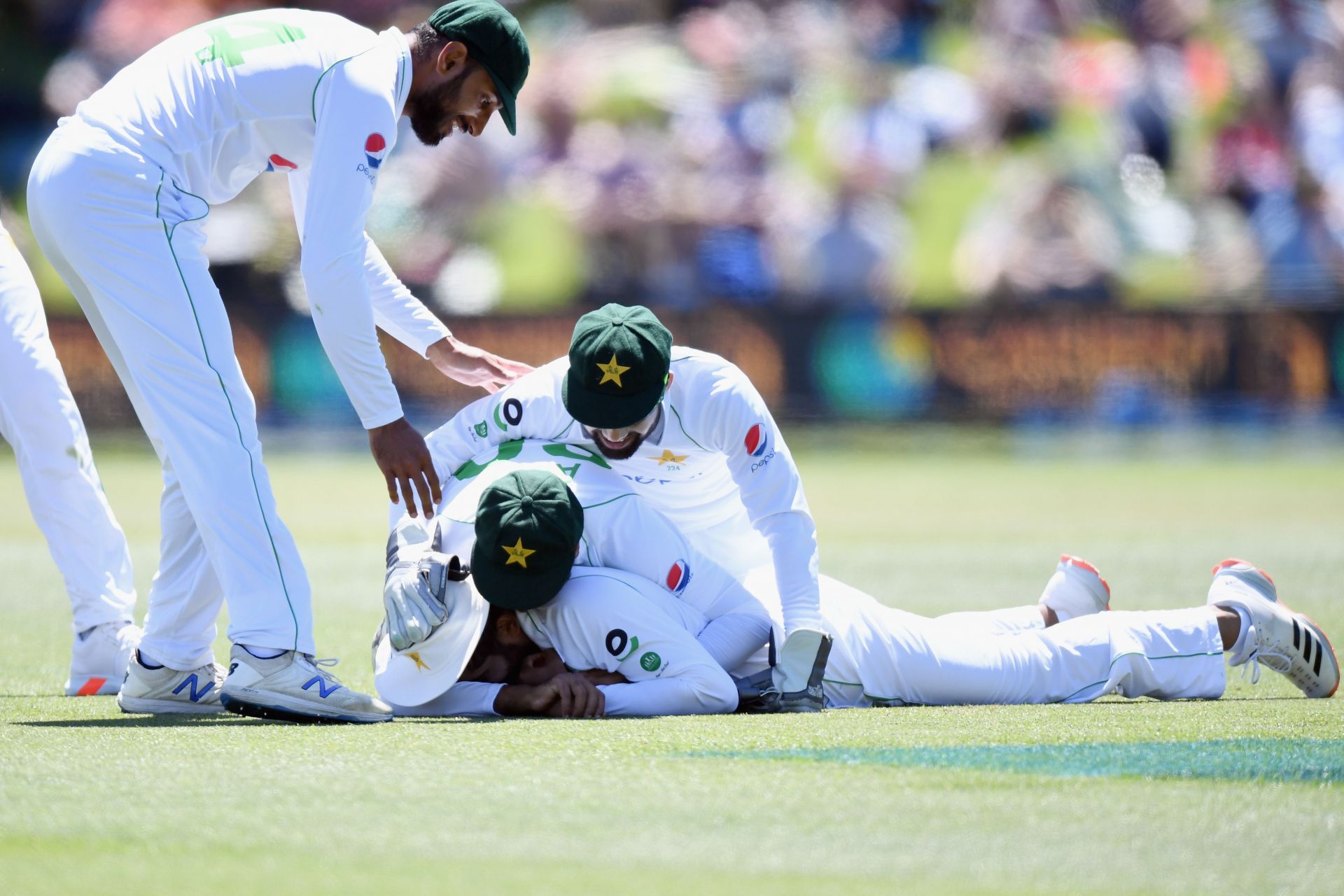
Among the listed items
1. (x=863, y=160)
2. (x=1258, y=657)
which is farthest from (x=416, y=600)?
(x=863, y=160)

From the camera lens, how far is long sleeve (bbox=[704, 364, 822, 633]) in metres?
4.29

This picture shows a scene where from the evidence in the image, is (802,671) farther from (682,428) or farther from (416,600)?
(416,600)

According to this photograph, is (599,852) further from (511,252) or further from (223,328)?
(511,252)

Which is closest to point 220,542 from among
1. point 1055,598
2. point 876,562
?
point 1055,598

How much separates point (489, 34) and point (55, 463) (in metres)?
1.87

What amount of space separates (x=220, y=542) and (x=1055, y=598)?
2.59 meters

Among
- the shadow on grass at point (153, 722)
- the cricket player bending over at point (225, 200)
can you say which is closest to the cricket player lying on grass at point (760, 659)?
the cricket player bending over at point (225, 200)

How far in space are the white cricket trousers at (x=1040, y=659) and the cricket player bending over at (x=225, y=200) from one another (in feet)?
4.38

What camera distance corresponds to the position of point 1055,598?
5160mm

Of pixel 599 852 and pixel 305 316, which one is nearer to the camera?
pixel 599 852

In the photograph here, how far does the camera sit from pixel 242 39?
160 inches

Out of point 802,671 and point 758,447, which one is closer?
point 802,671

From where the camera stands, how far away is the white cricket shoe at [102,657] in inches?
185

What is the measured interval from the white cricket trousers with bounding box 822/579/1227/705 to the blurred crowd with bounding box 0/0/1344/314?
11.4 m
